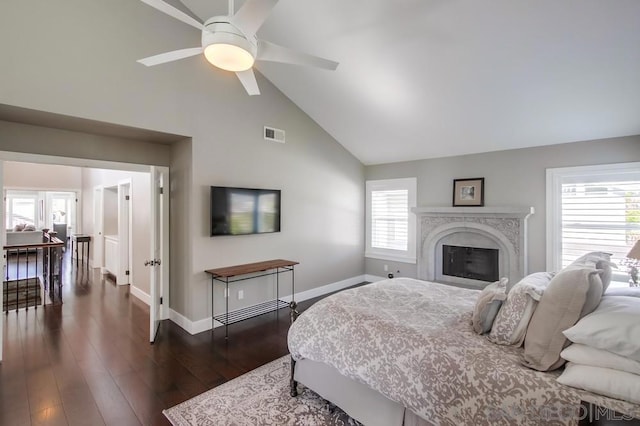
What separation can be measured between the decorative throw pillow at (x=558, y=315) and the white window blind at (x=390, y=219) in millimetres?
4054

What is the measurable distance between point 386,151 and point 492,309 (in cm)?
401

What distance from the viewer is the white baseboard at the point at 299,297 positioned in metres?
3.82

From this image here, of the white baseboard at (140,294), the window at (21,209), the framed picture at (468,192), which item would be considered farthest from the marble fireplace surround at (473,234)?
the window at (21,209)

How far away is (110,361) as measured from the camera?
306cm

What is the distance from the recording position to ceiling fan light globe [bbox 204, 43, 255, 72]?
195 cm

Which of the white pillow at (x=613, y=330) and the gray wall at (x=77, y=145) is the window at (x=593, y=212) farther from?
the gray wall at (x=77, y=145)

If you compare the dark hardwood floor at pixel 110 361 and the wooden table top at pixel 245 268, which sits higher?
the wooden table top at pixel 245 268

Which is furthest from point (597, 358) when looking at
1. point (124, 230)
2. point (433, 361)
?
point (124, 230)

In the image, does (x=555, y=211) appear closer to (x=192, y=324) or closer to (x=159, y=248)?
(x=192, y=324)

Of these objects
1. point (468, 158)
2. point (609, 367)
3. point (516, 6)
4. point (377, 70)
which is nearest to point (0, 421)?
point (609, 367)

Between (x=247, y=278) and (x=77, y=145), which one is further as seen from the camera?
(x=247, y=278)

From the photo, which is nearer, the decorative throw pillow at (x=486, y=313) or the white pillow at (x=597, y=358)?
the white pillow at (x=597, y=358)

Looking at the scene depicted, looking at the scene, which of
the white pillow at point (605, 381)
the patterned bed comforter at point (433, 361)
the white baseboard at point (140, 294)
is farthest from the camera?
the white baseboard at point (140, 294)

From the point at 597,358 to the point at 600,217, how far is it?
3.52 meters
